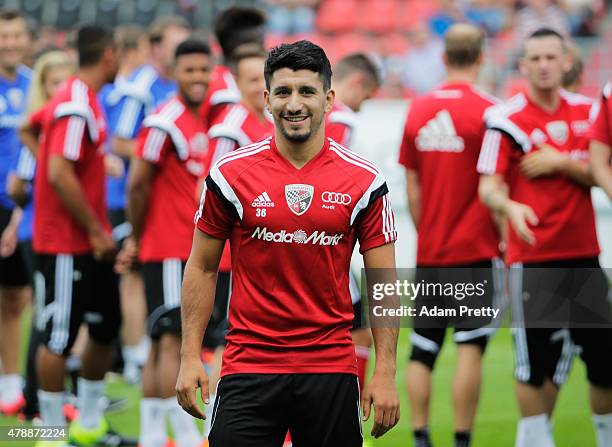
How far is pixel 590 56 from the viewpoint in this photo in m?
17.5

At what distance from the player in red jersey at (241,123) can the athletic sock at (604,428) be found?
2.26 m

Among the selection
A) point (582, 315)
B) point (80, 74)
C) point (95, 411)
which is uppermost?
point (80, 74)

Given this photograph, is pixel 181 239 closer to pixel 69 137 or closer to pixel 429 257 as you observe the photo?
pixel 69 137

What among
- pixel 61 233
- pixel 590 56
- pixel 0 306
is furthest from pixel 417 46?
pixel 61 233

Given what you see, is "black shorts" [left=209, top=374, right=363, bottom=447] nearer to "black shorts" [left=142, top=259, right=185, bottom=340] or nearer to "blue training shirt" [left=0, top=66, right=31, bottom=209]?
"black shorts" [left=142, top=259, right=185, bottom=340]

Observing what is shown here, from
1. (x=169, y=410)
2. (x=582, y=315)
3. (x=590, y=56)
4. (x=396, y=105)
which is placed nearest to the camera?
(x=582, y=315)

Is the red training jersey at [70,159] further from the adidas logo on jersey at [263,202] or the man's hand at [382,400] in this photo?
the man's hand at [382,400]

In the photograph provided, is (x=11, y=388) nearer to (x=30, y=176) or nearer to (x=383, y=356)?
(x=30, y=176)

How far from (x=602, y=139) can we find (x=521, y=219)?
25.0 inches

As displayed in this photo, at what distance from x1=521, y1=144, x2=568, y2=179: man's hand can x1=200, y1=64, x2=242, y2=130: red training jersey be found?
195cm

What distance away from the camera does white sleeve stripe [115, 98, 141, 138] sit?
9375mm

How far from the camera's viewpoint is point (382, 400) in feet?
14.7

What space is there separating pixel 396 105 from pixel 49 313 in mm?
8703

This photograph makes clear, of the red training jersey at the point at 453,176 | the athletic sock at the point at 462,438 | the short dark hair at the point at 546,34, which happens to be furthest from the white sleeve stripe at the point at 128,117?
the athletic sock at the point at 462,438
